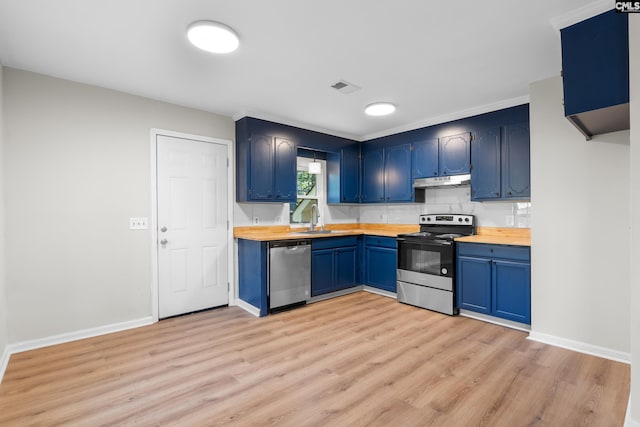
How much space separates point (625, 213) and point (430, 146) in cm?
226

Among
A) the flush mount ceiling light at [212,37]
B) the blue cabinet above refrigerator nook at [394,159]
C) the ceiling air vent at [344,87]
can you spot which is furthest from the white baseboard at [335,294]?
the flush mount ceiling light at [212,37]

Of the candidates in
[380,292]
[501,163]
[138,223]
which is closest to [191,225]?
[138,223]

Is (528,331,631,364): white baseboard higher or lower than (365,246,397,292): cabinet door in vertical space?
lower

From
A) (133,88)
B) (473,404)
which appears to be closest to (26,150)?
(133,88)

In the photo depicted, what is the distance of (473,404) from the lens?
199 centimetres

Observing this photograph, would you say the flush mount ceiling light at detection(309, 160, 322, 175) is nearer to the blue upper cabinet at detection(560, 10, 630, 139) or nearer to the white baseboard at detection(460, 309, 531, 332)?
the white baseboard at detection(460, 309, 531, 332)

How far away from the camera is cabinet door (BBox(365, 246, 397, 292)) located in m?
4.39

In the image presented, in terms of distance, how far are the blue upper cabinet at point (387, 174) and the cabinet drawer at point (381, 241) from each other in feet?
2.07

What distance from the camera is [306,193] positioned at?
16.9 ft

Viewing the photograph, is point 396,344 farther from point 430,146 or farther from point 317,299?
point 430,146

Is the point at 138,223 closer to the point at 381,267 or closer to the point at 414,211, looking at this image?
the point at 381,267

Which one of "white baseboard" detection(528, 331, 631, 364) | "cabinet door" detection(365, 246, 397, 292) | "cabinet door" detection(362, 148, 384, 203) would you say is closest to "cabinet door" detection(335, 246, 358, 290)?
"cabinet door" detection(365, 246, 397, 292)

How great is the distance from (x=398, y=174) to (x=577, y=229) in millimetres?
2390

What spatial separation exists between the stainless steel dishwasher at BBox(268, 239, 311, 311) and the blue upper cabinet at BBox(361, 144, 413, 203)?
61.9 inches
